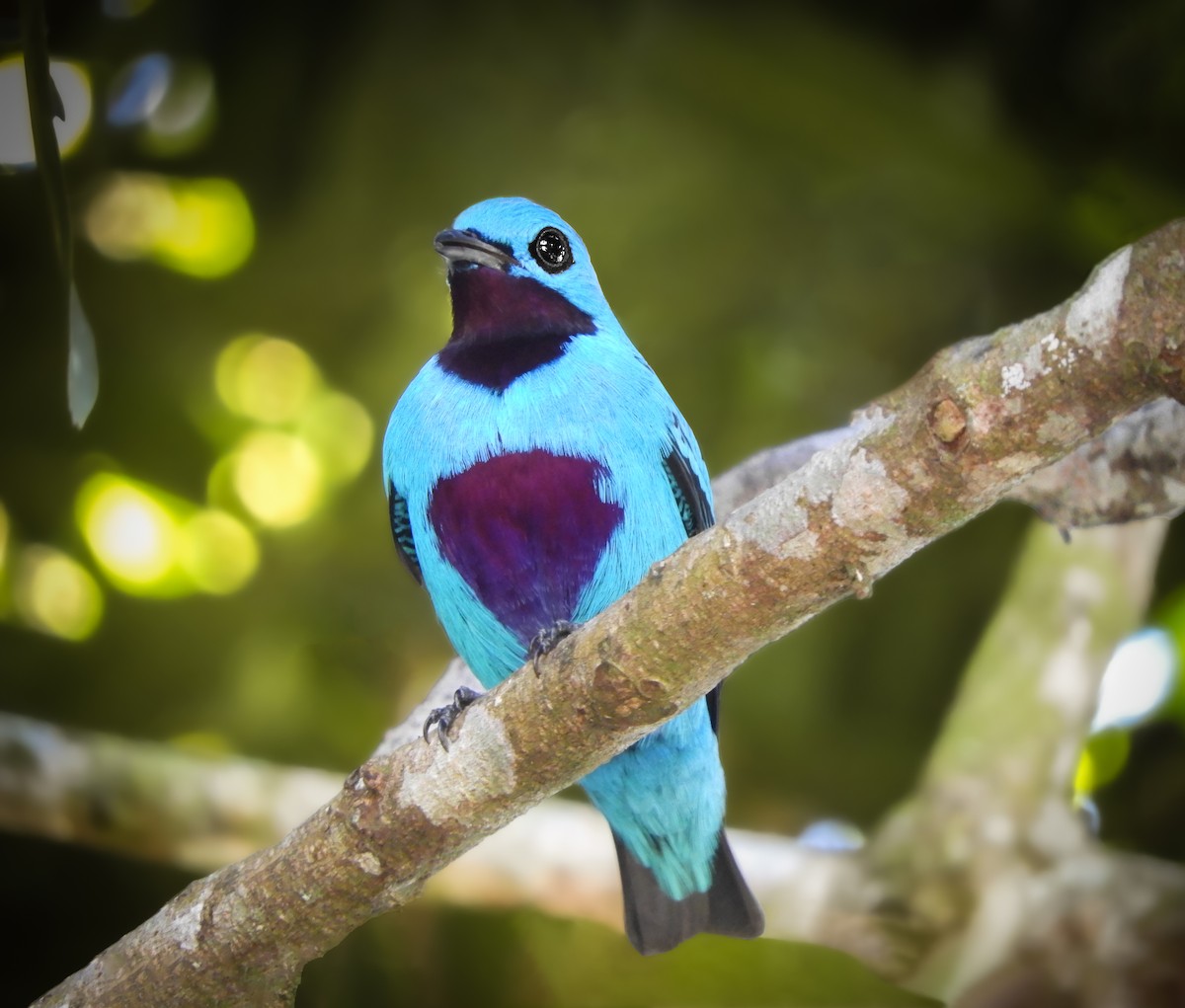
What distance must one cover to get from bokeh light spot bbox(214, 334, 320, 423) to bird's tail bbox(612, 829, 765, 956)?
2972mm

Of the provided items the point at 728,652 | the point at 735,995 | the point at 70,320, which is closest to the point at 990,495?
the point at 728,652

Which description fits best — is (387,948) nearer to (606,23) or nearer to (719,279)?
(719,279)

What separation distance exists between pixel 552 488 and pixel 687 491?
451 millimetres

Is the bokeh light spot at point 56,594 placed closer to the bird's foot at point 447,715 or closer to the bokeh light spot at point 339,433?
the bokeh light spot at point 339,433

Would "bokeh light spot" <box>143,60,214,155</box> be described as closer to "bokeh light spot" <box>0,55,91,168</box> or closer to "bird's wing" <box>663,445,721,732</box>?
"bokeh light spot" <box>0,55,91,168</box>

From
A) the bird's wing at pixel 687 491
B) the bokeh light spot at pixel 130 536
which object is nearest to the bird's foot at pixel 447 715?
the bird's wing at pixel 687 491

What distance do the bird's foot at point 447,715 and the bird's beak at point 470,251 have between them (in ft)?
4.05

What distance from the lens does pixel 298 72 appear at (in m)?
5.81

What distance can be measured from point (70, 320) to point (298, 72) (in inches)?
127

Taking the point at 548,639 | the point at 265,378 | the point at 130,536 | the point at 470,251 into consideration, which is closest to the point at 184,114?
the point at 265,378

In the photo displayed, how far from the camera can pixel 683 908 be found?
379cm

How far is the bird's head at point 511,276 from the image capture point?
11.7ft

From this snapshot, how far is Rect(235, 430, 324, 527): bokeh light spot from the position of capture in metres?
5.64

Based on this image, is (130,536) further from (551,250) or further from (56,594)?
(551,250)
